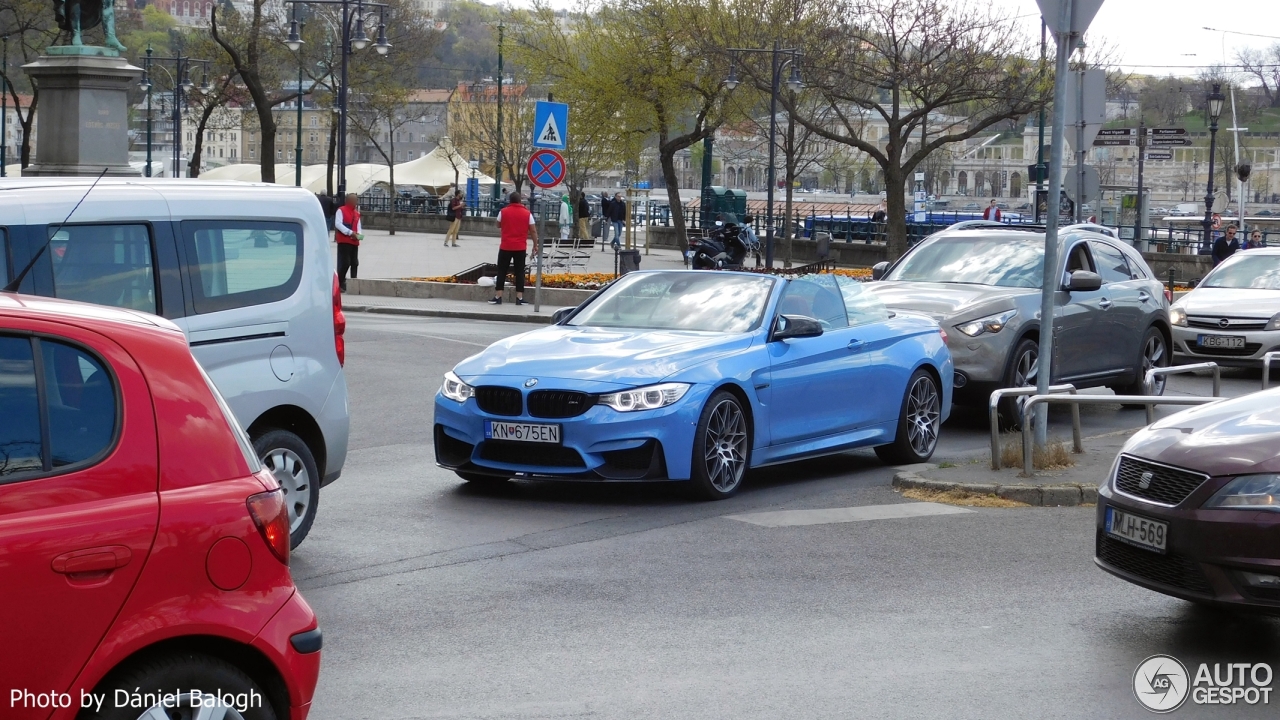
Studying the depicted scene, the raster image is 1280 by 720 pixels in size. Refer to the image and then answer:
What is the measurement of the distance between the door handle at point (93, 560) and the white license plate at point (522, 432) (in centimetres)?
549

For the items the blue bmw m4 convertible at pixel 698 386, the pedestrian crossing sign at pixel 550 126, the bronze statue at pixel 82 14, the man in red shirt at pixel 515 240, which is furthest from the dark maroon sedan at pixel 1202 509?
the bronze statue at pixel 82 14

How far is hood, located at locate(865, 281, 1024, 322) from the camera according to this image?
13562mm

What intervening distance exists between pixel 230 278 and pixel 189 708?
3.96 metres

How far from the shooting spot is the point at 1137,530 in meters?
6.25

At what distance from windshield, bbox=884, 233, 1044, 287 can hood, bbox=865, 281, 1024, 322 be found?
0.24 metres

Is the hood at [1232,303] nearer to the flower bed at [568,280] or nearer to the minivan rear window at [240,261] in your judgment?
the flower bed at [568,280]

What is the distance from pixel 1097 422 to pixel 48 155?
64.7ft

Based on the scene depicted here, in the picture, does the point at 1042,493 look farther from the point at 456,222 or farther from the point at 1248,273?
the point at 456,222

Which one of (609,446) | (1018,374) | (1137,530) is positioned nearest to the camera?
(1137,530)

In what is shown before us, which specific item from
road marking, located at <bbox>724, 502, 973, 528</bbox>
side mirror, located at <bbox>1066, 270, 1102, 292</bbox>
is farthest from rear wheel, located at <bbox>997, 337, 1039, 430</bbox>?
road marking, located at <bbox>724, 502, 973, 528</bbox>

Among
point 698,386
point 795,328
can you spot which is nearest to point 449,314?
point 795,328

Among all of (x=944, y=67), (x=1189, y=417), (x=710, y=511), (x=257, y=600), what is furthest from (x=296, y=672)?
(x=944, y=67)

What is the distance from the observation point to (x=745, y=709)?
17.6ft

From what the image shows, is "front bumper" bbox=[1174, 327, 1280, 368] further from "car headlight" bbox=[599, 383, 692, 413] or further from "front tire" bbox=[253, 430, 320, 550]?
"front tire" bbox=[253, 430, 320, 550]
